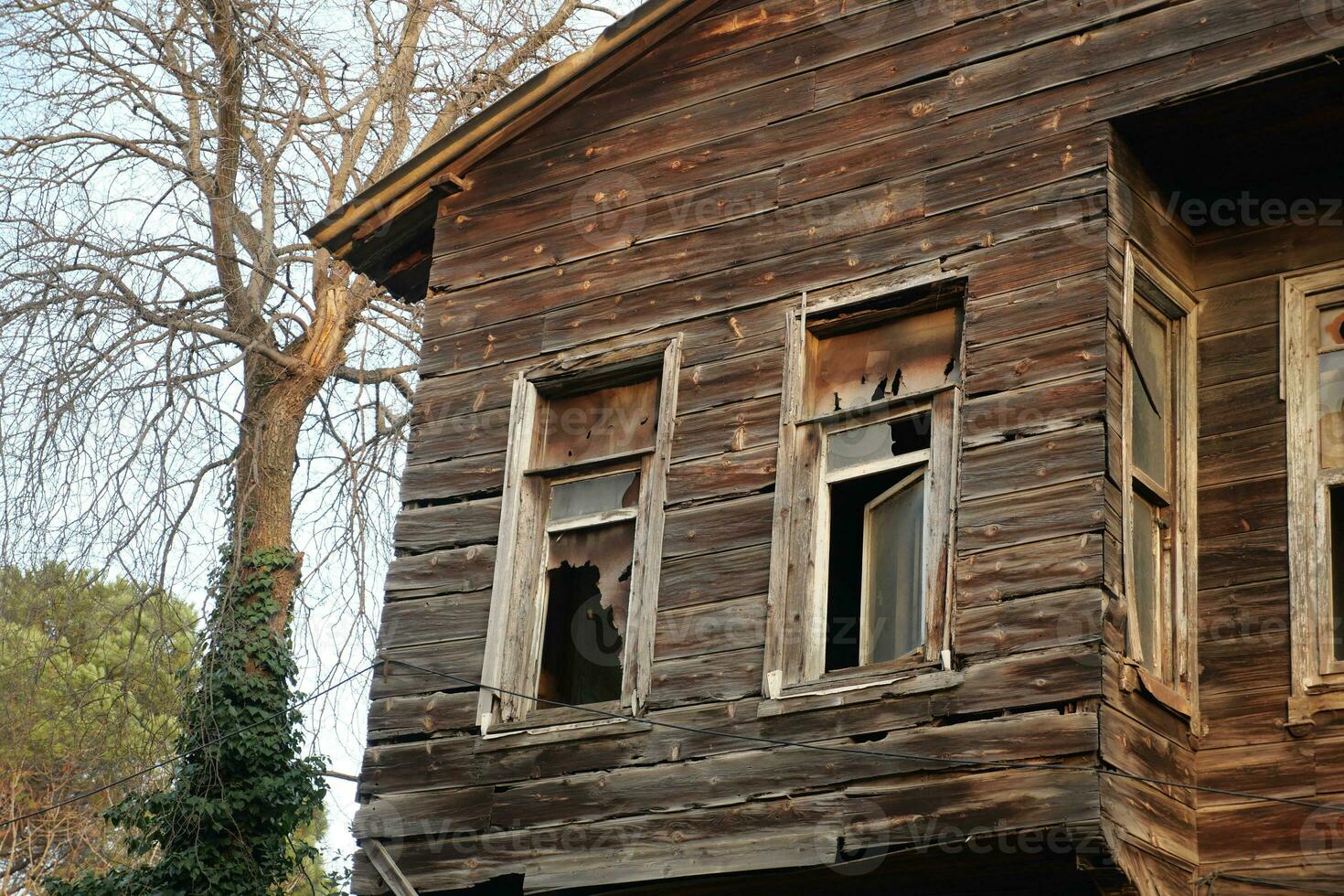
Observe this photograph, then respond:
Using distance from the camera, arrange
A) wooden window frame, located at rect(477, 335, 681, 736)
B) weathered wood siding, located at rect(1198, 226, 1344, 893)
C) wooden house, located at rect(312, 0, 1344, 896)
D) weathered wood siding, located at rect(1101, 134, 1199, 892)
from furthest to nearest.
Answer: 1. wooden window frame, located at rect(477, 335, 681, 736)
2. wooden house, located at rect(312, 0, 1344, 896)
3. weathered wood siding, located at rect(1198, 226, 1344, 893)
4. weathered wood siding, located at rect(1101, 134, 1199, 892)

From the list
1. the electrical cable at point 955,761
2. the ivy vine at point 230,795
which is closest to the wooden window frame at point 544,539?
the electrical cable at point 955,761

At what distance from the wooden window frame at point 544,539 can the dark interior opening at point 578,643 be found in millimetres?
74

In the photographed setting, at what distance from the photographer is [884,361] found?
359 inches

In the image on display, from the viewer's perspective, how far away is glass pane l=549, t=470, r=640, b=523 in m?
9.95

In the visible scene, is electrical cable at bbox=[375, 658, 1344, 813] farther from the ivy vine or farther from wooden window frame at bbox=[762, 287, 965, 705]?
the ivy vine

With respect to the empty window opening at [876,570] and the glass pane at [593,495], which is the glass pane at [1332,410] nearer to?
A: the empty window opening at [876,570]

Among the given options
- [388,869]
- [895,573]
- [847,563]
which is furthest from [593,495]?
[388,869]

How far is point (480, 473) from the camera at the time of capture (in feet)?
34.1

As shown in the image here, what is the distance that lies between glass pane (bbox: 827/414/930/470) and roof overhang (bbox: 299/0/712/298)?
3.15m

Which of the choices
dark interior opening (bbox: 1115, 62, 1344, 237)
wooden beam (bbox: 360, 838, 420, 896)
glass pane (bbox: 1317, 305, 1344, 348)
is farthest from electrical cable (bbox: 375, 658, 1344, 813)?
dark interior opening (bbox: 1115, 62, 1344, 237)

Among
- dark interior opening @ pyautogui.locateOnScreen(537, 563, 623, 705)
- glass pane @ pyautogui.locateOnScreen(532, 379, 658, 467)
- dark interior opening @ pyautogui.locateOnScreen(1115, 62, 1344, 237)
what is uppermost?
dark interior opening @ pyautogui.locateOnScreen(1115, 62, 1344, 237)

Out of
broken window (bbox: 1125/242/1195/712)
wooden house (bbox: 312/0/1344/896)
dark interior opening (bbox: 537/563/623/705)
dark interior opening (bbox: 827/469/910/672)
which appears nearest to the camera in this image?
wooden house (bbox: 312/0/1344/896)

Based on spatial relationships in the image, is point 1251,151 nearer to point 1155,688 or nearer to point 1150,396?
point 1150,396

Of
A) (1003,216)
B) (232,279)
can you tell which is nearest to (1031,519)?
(1003,216)
